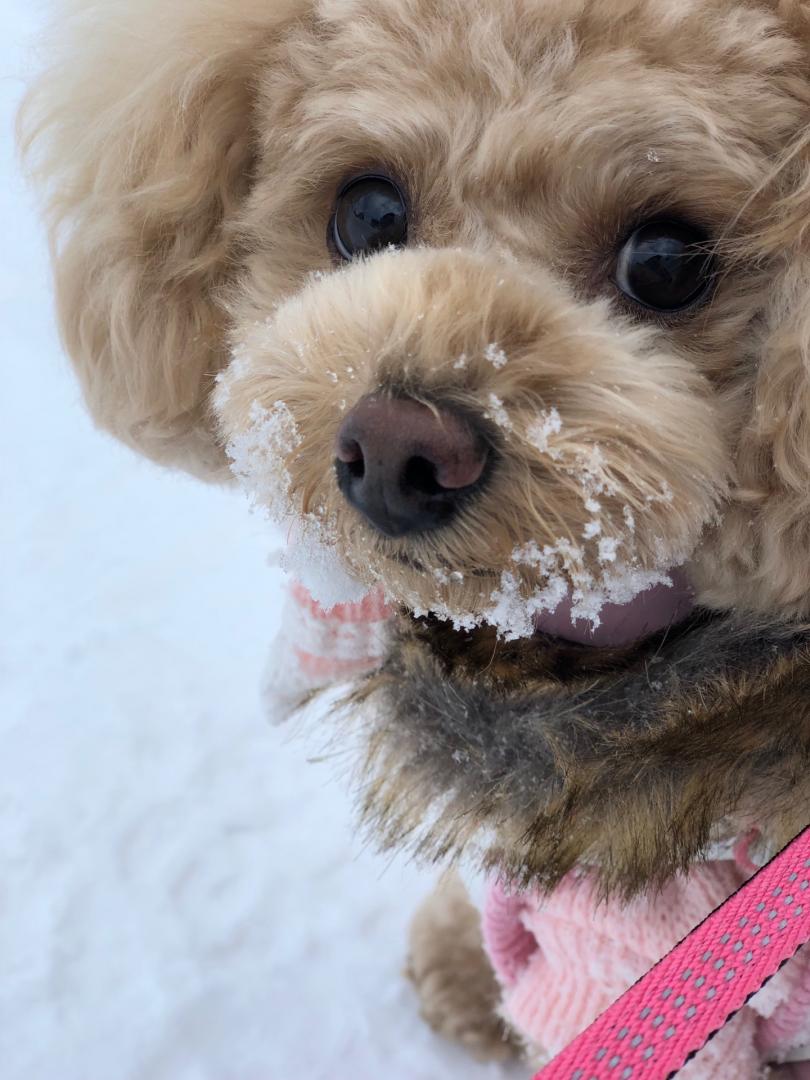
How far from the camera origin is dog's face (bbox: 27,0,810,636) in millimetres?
→ 588

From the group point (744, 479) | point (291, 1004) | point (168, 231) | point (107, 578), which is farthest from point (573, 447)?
point (107, 578)

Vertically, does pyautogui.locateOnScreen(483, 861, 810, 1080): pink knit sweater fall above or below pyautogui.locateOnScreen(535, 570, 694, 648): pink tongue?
below

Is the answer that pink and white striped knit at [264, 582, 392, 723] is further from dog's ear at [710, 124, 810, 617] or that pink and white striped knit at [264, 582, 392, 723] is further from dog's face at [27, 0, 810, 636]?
dog's ear at [710, 124, 810, 617]

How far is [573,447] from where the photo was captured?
22.8 inches

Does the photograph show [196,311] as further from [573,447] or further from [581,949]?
[581,949]

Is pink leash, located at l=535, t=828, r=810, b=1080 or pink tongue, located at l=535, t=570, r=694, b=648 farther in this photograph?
pink tongue, located at l=535, t=570, r=694, b=648

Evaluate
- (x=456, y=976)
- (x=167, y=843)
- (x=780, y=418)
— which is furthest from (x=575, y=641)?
(x=167, y=843)

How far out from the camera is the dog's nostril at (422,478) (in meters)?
0.57

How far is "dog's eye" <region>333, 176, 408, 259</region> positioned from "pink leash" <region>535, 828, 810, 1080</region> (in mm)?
540

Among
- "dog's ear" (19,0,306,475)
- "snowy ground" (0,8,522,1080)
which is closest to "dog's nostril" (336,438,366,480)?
"dog's ear" (19,0,306,475)

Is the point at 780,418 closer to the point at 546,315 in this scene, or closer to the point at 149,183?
the point at 546,315

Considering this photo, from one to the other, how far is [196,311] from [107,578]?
41.2 inches

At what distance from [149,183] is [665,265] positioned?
457 mm

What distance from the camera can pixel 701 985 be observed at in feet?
1.76
